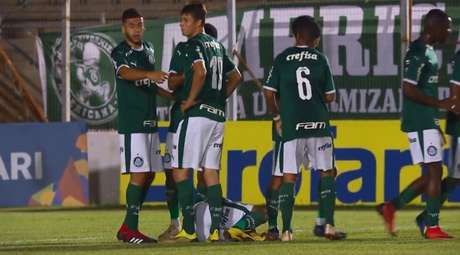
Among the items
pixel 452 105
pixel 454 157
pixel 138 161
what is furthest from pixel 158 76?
pixel 454 157

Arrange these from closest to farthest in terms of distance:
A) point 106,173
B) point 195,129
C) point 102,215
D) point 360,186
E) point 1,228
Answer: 1. point 195,129
2. point 1,228
3. point 102,215
4. point 360,186
5. point 106,173

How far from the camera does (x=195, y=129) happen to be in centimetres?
1283

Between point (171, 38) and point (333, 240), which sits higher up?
point (171, 38)

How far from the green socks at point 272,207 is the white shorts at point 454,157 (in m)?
1.69

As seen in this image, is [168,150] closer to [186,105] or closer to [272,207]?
[272,207]

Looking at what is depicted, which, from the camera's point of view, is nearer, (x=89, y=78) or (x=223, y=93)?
(x=223, y=93)

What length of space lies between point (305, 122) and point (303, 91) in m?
0.28

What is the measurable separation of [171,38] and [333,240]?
8.97 m

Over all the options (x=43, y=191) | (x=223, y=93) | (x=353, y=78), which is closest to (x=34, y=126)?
(x=43, y=191)

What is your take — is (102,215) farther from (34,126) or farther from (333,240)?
(333,240)

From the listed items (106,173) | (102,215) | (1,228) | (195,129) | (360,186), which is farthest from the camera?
(106,173)

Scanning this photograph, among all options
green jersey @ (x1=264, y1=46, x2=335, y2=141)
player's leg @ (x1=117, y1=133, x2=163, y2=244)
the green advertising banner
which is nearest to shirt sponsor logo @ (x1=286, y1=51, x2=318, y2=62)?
green jersey @ (x1=264, y1=46, x2=335, y2=141)

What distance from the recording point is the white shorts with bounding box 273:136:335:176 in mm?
13000

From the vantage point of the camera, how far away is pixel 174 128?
1335cm
